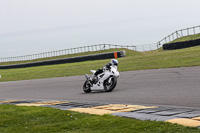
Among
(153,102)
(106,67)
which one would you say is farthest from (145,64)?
(153,102)

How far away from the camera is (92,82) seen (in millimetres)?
13688

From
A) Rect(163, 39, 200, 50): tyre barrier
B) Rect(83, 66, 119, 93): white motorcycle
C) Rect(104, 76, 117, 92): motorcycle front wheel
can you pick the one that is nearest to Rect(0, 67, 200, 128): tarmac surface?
Rect(104, 76, 117, 92): motorcycle front wheel

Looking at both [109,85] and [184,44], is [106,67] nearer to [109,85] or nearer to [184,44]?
[109,85]

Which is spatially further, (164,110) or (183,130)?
(164,110)

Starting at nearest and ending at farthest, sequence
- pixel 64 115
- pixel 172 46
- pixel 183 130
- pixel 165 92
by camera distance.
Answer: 1. pixel 183 130
2. pixel 64 115
3. pixel 165 92
4. pixel 172 46

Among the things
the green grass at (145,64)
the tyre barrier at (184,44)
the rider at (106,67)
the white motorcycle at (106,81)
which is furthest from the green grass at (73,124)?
the tyre barrier at (184,44)

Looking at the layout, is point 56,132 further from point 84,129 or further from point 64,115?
point 64,115

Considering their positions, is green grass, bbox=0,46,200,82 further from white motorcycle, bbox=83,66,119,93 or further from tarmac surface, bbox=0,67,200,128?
white motorcycle, bbox=83,66,119,93

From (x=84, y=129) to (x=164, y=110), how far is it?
231 cm

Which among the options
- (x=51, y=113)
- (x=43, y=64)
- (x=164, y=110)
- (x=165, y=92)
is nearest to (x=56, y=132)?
(x=51, y=113)

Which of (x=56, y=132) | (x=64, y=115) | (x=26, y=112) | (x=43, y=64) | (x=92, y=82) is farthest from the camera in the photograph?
(x=43, y=64)

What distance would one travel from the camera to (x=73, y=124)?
6855 millimetres

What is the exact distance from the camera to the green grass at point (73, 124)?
5992mm

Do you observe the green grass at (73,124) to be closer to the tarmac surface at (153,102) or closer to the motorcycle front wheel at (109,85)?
the tarmac surface at (153,102)
